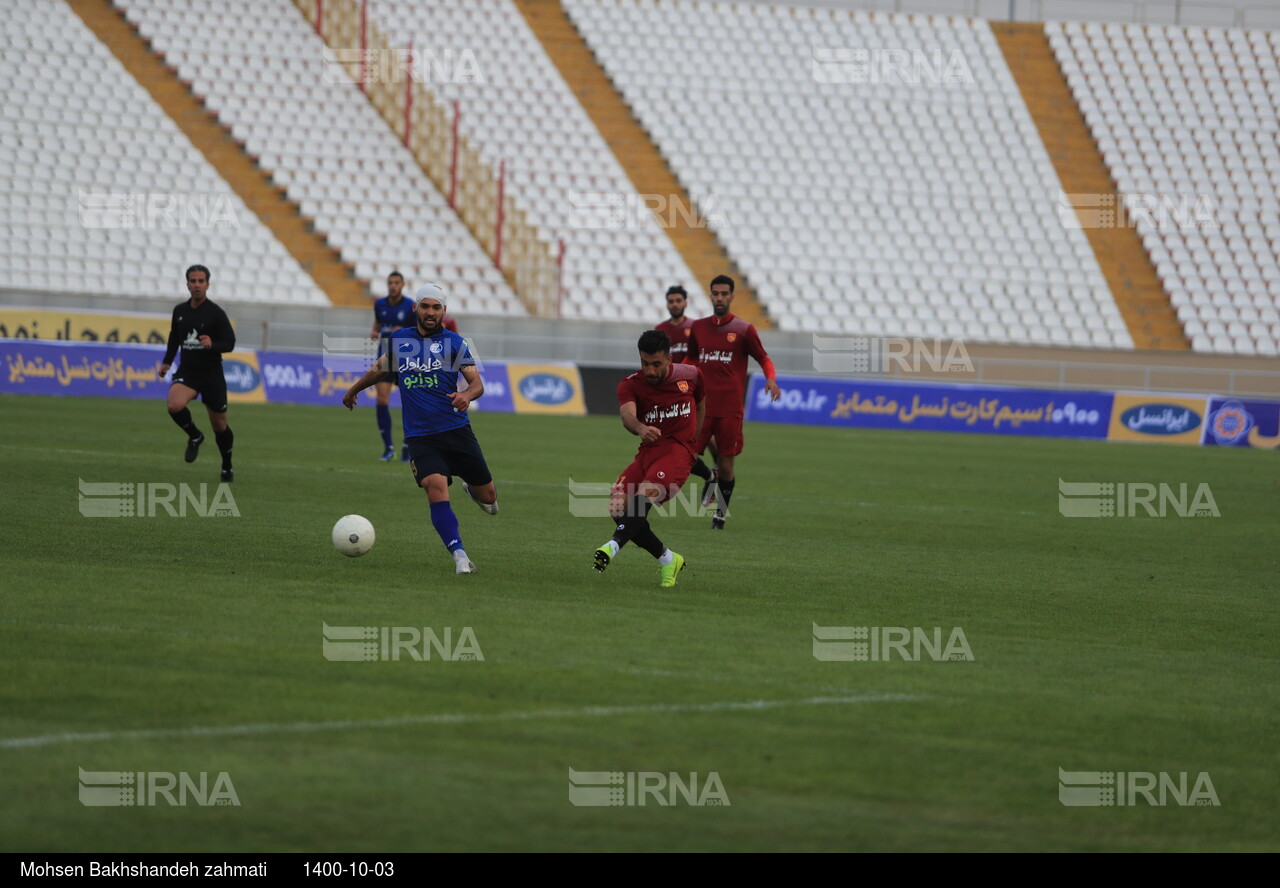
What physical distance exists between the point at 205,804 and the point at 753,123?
1547 inches

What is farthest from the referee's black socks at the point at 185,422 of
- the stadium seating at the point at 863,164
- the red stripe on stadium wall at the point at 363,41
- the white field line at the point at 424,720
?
the red stripe on stadium wall at the point at 363,41

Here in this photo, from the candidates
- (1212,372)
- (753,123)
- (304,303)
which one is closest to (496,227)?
(304,303)

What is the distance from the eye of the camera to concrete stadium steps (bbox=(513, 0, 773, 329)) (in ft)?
131

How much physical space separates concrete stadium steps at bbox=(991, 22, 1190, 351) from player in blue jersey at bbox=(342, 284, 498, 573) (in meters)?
31.9

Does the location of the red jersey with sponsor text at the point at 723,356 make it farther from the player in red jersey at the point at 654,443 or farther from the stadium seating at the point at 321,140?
the stadium seating at the point at 321,140

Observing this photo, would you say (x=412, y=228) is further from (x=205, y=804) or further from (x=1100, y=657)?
(x=205, y=804)

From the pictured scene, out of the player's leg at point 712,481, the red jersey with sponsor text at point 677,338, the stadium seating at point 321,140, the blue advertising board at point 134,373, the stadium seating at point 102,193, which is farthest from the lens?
the stadium seating at point 321,140

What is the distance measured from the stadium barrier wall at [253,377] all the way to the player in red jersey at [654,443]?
66.1 ft

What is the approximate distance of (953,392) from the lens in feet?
113

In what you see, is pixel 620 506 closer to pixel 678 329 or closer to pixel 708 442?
pixel 708 442

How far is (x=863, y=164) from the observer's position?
43219 millimetres

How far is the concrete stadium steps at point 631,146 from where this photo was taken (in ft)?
131

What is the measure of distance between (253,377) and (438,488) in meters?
21.1

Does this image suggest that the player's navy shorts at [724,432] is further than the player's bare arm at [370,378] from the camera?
Yes
